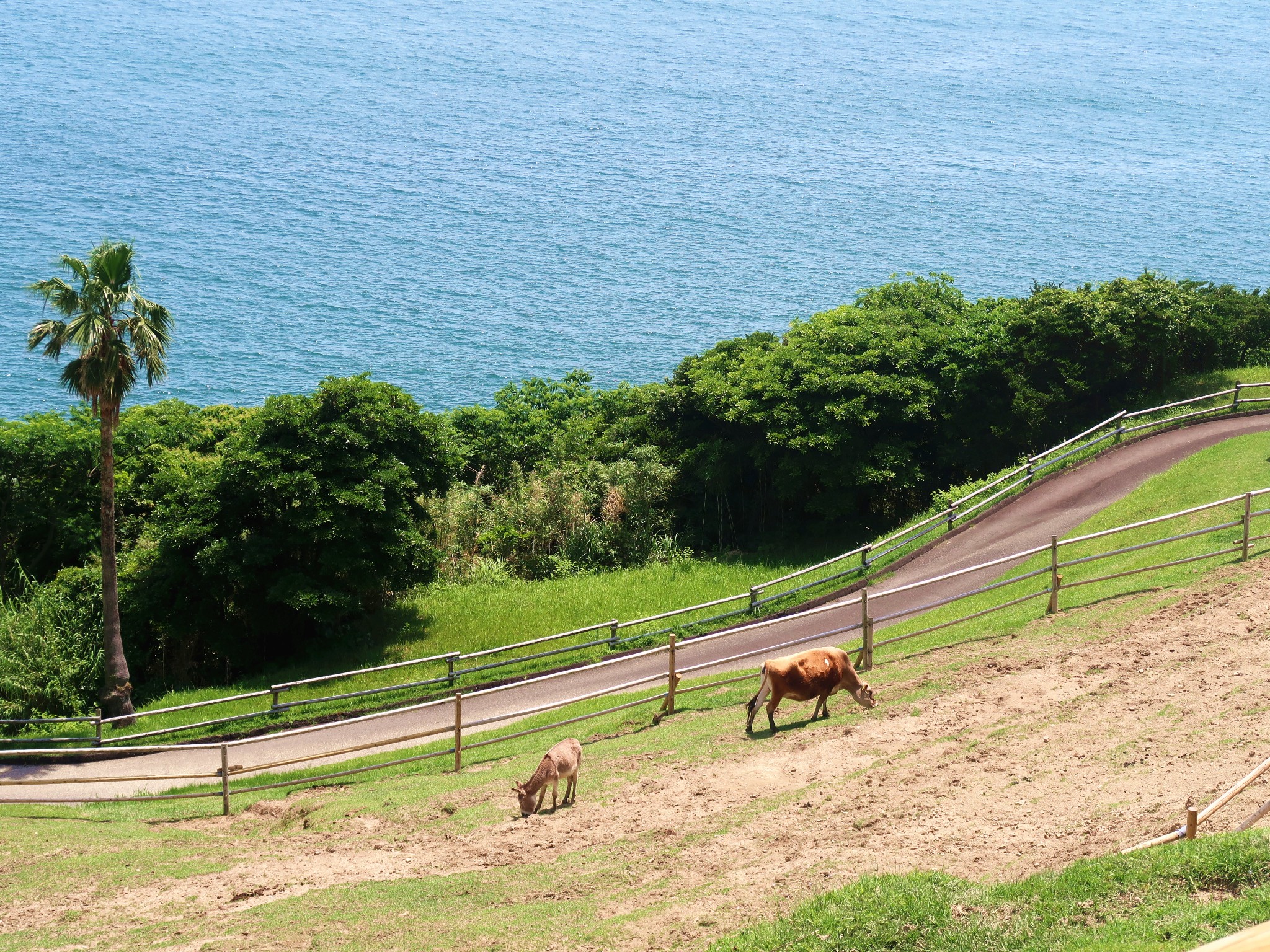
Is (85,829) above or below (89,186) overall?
below

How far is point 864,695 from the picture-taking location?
59.3 ft

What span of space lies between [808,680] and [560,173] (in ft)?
286

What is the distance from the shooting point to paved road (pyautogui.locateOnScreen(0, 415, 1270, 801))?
970 inches

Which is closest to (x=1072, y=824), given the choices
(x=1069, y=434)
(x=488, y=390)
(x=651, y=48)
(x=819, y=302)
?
(x=1069, y=434)

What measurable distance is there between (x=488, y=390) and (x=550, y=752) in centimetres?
4903

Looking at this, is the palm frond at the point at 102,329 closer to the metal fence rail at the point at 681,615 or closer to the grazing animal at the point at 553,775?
the metal fence rail at the point at 681,615

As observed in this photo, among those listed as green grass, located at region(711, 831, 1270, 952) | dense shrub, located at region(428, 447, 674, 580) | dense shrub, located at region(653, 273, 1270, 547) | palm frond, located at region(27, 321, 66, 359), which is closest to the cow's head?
green grass, located at region(711, 831, 1270, 952)

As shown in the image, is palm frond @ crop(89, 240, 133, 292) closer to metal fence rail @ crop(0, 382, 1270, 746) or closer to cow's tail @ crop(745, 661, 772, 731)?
metal fence rail @ crop(0, 382, 1270, 746)

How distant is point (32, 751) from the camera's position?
23625 millimetres

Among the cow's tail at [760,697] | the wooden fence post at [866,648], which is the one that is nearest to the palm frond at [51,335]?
the cow's tail at [760,697]

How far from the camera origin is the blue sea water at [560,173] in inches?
2849

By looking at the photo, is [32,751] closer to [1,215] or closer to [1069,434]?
[1069,434]

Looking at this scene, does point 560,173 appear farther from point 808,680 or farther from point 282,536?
point 808,680

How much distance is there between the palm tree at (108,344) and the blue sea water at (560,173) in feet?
112
